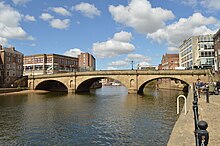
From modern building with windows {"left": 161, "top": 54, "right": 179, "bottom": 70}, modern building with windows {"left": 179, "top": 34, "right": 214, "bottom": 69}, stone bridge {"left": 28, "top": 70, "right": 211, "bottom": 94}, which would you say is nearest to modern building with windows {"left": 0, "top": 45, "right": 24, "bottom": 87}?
stone bridge {"left": 28, "top": 70, "right": 211, "bottom": 94}

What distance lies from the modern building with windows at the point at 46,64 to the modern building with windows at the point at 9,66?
60.5 ft

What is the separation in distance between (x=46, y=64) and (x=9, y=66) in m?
28.4

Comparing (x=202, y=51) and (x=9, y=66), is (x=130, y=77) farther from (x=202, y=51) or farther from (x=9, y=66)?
(x=9, y=66)

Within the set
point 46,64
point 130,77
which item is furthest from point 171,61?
point 130,77

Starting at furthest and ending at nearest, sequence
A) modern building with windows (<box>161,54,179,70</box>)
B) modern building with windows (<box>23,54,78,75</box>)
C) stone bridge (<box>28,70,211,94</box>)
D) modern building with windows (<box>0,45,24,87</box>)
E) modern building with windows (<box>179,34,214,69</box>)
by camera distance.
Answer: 1. modern building with windows (<box>161,54,179,70</box>)
2. modern building with windows (<box>23,54,78,75</box>)
3. modern building with windows (<box>0,45,24,87</box>)
4. modern building with windows (<box>179,34,214,69</box>)
5. stone bridge (<box>28,70,211,94</box>)

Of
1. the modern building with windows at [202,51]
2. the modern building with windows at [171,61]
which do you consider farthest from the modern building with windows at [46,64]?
the modern building with windows at [202,51]

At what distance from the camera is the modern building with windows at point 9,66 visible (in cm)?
7688

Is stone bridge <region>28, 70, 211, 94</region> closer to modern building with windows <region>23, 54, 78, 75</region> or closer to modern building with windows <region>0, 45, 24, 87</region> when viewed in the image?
modern building with windows <region>0, 45, 24, 87</region>

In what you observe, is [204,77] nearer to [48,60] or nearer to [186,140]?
[186,140]

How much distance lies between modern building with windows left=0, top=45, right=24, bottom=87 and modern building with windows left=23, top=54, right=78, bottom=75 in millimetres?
18446

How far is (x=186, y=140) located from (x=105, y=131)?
30.3 feet

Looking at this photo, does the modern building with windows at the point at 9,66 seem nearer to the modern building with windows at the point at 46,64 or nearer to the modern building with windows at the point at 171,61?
the modern building with windows at the point at 46,64

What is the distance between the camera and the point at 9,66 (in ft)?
261

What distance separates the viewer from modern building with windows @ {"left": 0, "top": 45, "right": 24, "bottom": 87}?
76.9 m
